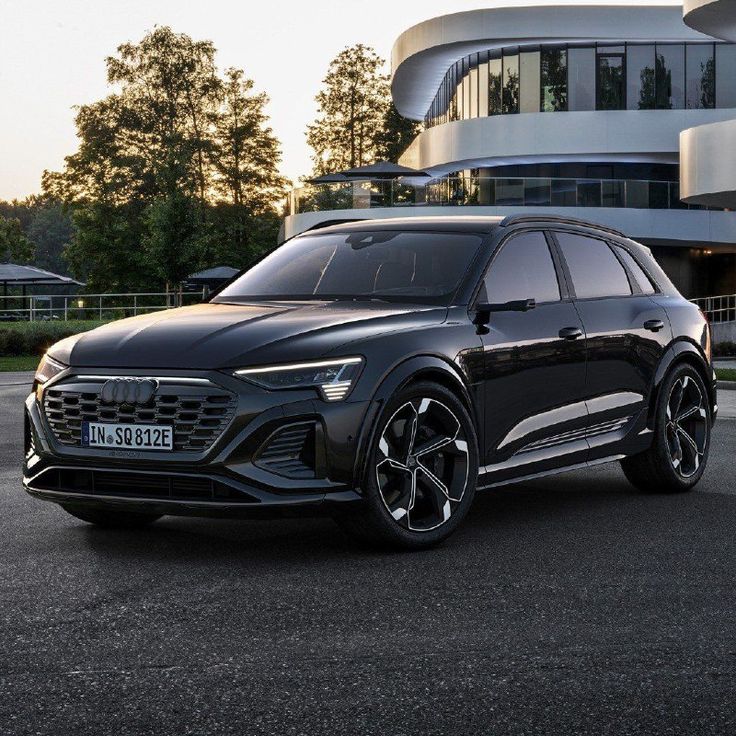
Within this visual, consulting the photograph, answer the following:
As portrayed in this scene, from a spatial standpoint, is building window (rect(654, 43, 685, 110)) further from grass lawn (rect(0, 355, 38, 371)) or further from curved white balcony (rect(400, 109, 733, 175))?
grass lawn (rect(0, 355, 38, 371))

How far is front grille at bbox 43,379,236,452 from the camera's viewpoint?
20.9 ft

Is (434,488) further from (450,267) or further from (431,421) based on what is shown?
(450,267)

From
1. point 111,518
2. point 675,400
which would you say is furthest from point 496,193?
point 111,518

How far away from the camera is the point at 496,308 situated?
7441mm

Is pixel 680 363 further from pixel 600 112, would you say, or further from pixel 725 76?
pixel 725 76

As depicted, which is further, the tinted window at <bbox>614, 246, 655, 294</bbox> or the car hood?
the tinted window at <bbox>614, 246, 655, 294</bbox>

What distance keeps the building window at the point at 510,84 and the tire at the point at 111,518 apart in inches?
1915

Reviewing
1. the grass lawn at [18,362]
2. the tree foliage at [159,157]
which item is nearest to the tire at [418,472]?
the grass lawn at [18,362]

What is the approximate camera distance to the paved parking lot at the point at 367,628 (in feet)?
14.0

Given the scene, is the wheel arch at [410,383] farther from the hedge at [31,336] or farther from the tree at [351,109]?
the tree at [351,109]

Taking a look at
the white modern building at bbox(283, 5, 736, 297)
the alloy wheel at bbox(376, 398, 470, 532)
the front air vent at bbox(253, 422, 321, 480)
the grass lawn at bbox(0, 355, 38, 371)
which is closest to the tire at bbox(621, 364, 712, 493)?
the alloy wheel at bbox(376, 398, 470, 532)

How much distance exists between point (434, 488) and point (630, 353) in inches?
86.4

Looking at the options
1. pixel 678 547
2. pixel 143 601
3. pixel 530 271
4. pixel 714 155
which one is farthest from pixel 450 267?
pixel 714 155

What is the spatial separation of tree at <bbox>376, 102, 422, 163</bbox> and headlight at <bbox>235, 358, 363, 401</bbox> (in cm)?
8057
